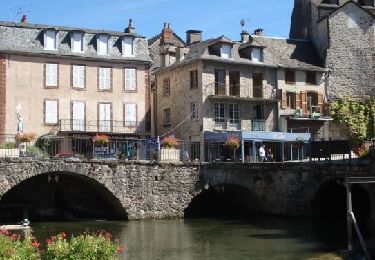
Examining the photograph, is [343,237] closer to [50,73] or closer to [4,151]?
[4,151]

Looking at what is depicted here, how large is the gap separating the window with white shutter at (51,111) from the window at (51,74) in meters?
1.20

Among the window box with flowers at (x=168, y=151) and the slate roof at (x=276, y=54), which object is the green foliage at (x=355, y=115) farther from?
the window box with flowers at (x=168, y=151)

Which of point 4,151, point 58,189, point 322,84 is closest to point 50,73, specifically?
point 58,189

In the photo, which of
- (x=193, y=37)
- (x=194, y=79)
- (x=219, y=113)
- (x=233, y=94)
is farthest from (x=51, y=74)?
(x=193, y=37)

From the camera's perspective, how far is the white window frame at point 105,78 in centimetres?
4088

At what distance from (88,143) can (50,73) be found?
5.50 m

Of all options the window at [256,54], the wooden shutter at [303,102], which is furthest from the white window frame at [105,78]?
the wooden shutter at [303,102]

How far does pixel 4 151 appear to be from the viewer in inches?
1147

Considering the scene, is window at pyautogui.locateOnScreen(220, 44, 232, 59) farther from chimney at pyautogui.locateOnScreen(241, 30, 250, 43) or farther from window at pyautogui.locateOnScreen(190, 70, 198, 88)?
chimney at pyautogui.locateOnScreen(241, 30, 250, 43)

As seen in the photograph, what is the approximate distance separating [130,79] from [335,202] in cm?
1674

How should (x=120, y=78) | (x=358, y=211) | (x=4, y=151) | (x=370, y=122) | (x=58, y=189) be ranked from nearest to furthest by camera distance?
(x=4, y=151), (x=358, y=211), (x=58, y=189), (x=120, y=78), (x=370, y=122)

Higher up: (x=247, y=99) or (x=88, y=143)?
(x=247, y=99)

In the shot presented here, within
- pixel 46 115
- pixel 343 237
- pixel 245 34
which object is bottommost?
pixel 343 237

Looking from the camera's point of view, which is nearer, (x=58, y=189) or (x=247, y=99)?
(x=58, y=189)
